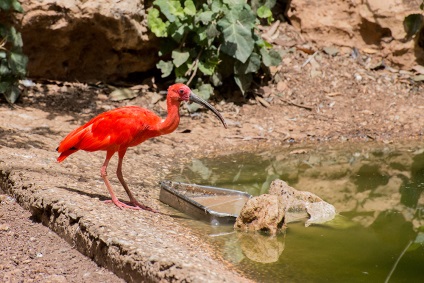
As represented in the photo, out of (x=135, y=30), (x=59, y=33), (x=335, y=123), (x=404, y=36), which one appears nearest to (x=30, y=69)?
(x=59, y=33)

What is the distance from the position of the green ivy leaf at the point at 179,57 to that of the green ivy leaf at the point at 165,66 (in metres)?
0.17

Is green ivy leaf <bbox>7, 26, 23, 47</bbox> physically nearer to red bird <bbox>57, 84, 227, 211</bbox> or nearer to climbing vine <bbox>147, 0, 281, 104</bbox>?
climbing vine <bbox>147, 0, 281, 104</bbox>

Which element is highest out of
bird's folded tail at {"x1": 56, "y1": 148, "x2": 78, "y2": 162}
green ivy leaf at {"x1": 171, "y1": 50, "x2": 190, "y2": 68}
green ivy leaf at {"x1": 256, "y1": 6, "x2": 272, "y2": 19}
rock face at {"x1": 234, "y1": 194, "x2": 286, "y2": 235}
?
green ivy leaf at {"x1": 256, "y1": 6, "x2": 272, "y2": 19}

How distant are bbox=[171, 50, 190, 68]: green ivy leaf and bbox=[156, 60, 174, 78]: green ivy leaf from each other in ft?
0.57

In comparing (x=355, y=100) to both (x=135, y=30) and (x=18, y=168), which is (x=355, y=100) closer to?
(x=135, y=30)

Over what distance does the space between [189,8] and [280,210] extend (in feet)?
14.0

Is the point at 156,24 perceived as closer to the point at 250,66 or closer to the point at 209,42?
the point at 209,42

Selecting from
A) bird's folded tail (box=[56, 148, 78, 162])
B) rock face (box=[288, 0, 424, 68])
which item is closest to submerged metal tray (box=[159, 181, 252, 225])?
bird's folded tail (box=[56, 148, 78, 162])

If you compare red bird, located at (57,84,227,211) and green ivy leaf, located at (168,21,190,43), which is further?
green ivy leaf, located at (168,21,190,43)

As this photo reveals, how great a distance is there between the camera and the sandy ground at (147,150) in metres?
4.40

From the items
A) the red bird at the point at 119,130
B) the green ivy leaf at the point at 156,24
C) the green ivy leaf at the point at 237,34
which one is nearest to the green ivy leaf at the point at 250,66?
the green ivy leaf at the point at 237,34

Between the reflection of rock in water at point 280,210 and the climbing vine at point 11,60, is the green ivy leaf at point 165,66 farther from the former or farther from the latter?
the reflection of rock in water at point 280,210

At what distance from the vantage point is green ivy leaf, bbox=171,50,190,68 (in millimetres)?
8906

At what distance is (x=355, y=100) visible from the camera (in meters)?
9.27
